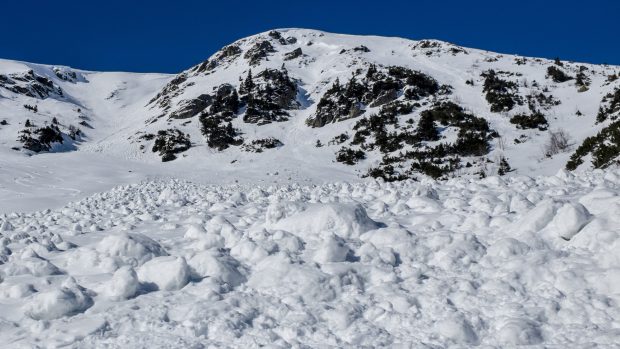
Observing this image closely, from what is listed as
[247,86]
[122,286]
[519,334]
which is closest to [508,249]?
[519,334]

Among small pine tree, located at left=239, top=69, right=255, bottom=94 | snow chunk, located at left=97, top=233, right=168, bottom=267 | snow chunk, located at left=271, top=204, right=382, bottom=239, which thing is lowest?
snow chunk, located at left=97, top=233, right=168, bottom=267

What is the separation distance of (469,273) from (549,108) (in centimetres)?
3490

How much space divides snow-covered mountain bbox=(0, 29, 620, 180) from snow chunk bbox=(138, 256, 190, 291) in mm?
13946

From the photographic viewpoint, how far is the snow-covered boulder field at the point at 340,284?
372 cm

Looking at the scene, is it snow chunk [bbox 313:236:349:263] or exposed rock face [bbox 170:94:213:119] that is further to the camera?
exposed rock face [bbox 170:94:213:119]

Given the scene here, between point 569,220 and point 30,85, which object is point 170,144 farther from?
point 569,220

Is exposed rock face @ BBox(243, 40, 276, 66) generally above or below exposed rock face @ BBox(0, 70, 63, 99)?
above

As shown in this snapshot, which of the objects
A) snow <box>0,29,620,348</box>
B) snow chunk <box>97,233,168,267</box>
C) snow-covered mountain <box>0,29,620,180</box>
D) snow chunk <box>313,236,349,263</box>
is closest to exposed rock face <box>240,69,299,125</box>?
snow-covered mountain <box>0,29,620,180</box>

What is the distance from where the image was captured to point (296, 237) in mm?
5633

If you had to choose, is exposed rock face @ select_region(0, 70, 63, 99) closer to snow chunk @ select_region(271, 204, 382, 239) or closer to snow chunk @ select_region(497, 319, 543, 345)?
snow chunk @ select_region(271, 204, 382, 239)

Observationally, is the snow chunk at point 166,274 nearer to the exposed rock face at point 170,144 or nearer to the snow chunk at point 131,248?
the snow chunk at point 131,248

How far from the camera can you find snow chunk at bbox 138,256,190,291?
15.0 ft

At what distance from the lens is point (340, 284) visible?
177 inches

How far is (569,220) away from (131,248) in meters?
4.49
